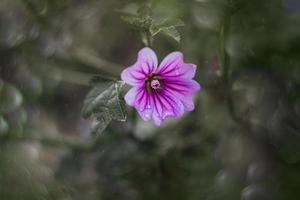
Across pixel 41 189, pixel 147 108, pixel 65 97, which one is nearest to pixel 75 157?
pixel 41 189

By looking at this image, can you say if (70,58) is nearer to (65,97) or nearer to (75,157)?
(65,97)

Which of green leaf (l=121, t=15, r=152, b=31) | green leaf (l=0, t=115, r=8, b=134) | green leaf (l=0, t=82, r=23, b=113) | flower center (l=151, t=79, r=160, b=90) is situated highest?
green leaf (l=0, t=82, r=23, b=113)

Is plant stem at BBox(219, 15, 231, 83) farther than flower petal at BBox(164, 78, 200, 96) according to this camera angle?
Yes

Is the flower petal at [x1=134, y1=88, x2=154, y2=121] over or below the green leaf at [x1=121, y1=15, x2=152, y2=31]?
below

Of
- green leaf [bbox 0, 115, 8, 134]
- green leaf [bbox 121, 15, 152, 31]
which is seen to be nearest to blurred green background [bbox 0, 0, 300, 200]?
green leaf [bbox 0, 115, 8, 134]

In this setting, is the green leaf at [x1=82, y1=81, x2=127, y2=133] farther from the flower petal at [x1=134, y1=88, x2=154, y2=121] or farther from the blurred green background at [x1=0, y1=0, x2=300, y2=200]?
the blurred green background at [x1=0, y1=0, x2=300, y2=200]

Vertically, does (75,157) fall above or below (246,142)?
above
